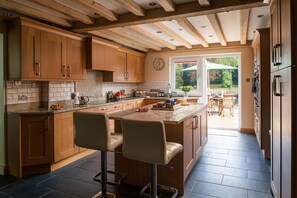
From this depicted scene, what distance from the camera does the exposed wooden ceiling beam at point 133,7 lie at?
113 inches

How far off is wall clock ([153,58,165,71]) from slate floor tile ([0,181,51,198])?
194 inches

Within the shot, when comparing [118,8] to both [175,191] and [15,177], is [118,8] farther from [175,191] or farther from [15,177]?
[15,177]

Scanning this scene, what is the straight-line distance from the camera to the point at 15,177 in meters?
3.08

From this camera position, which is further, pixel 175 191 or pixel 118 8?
pixel 118 8

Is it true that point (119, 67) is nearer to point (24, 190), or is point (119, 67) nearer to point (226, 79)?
point (24, 190)

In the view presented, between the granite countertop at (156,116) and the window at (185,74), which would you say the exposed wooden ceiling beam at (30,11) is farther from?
the window at (185,74)

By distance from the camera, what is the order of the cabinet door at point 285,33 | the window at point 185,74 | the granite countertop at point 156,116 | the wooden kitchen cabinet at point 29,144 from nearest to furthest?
the cabinet door at point 285,33 → the granite countertop at point 156,116 → the wooden kitchen cabinet at point 29,144 → the window at point 185,74

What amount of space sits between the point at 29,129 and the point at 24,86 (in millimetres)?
791

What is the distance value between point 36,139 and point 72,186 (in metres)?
0.94

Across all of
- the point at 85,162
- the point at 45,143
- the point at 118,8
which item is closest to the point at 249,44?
the point at 118,8

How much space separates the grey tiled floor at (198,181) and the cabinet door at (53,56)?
157 cm

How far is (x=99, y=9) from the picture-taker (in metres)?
3.11

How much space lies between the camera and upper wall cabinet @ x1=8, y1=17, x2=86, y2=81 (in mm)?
3102

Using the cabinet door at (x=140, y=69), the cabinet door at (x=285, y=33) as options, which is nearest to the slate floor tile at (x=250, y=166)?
the cabinet door at (x=285, y=33)
